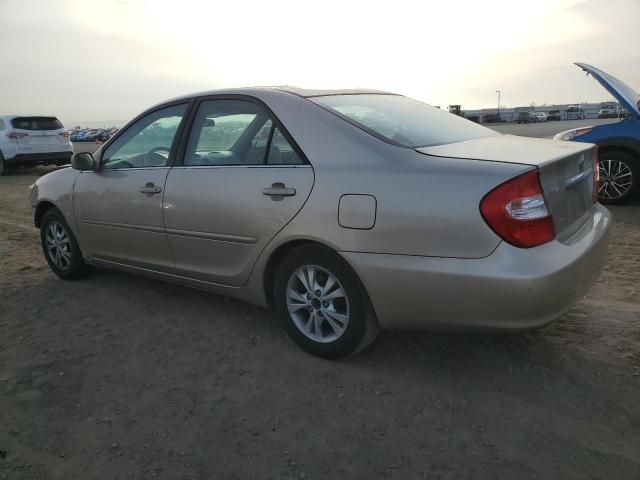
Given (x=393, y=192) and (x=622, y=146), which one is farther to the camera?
(x=622, y=146)

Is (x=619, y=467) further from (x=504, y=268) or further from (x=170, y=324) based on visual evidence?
(x=170, y=324)

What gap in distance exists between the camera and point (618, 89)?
20.8ft

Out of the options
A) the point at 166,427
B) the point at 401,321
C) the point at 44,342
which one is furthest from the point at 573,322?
the point at 44,342

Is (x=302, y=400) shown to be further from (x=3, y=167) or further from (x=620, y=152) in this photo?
(x=3, y=167)

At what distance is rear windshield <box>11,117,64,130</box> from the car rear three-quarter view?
11843mm

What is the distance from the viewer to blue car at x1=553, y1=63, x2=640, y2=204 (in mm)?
6641

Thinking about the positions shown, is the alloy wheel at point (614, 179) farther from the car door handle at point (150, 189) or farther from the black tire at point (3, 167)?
the black tire at point (3, 167)

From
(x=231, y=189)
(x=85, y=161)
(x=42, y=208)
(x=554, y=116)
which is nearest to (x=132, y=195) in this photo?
(x=85, y=161)

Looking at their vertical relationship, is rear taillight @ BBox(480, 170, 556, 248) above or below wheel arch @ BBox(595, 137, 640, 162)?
below

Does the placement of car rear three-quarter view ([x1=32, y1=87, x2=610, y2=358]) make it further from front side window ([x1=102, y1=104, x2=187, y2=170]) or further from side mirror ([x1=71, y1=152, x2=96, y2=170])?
side mirror ([x1=71, y1=152, x2=96, y2=170])

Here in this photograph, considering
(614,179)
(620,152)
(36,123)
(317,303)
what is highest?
(36,123)

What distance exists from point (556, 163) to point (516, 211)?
0.43 metres

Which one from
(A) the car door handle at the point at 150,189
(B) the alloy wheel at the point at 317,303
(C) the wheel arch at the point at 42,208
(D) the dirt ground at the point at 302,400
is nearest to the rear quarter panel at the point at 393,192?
(B) the alloy wheel at the point at 317,303

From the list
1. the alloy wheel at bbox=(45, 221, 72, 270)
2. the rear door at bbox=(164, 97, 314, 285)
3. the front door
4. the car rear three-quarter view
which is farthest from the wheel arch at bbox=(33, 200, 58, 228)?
the rear door at bbox=(164, 97, 314, 285)
